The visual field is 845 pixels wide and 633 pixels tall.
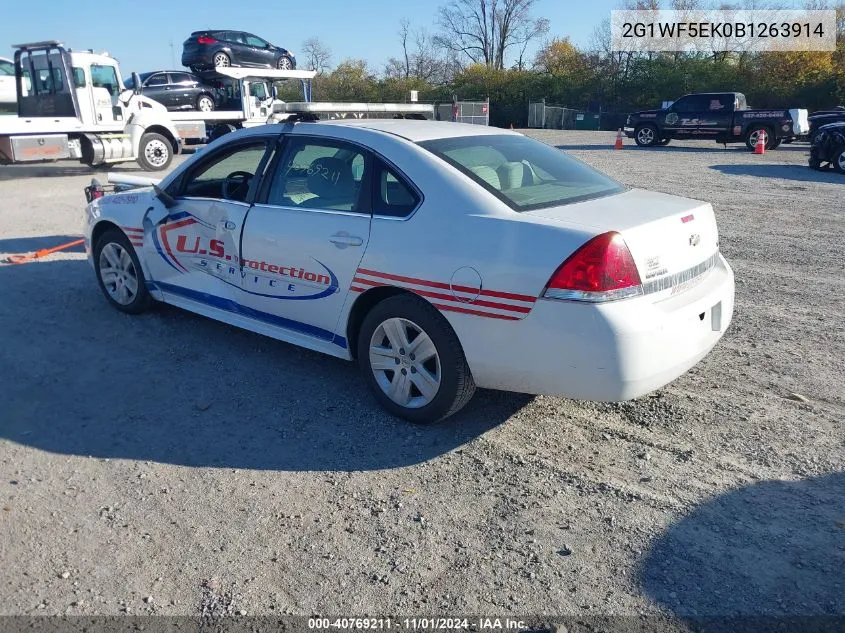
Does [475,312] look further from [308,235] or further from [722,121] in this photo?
[722,121]

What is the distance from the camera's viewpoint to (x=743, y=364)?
4.79 m

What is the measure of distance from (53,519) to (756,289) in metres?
5.91

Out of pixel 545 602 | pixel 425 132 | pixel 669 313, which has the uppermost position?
pixel 425 132

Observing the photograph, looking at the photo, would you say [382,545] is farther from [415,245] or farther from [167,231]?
[167,231]

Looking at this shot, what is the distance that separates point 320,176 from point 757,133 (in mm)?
23118

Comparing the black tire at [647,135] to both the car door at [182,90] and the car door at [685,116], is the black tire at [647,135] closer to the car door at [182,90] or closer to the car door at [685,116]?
the car door at [685,116]

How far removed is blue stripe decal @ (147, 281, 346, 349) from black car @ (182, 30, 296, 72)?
21.9m

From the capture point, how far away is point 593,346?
3.33m

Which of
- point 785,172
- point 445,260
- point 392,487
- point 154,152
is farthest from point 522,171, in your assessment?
point 154,152

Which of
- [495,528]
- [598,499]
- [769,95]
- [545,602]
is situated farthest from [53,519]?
[769,95]

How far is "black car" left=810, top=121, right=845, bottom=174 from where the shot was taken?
52.8ft

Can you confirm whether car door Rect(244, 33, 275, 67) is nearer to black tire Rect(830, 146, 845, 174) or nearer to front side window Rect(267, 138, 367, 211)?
black tire Rect(830, 146, 845, 174)

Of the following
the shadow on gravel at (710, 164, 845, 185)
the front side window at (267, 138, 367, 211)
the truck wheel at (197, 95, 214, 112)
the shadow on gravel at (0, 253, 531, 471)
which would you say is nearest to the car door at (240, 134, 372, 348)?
the front side window at (267, 138, 367, 211)

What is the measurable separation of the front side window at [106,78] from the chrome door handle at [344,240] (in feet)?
51.1
